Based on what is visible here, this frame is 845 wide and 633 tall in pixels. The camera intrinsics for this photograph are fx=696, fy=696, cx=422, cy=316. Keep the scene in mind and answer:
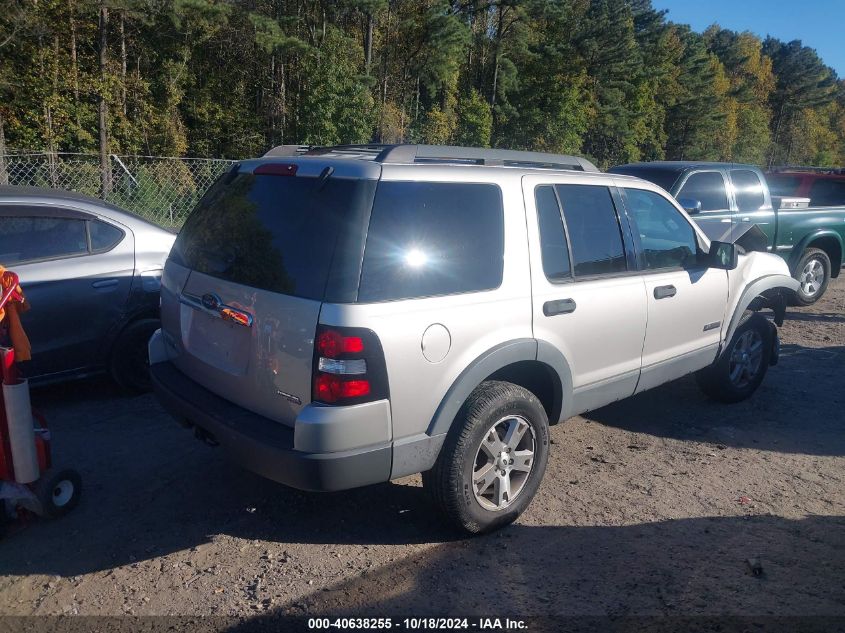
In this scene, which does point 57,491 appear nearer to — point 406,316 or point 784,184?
point 406,316

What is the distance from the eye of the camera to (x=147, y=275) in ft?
17.9

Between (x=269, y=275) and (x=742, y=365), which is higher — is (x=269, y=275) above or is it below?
above

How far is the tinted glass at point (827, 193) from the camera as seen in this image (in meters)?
12.0

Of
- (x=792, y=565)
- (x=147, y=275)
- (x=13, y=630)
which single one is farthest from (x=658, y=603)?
(x=147, y=275)

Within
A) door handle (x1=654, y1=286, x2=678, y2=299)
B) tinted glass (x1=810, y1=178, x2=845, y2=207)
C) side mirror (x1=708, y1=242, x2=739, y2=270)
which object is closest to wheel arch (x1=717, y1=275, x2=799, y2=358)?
side mirror (x1=708, y1=242, x2=739, y2=270)

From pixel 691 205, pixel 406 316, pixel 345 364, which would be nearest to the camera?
pixel 345 364

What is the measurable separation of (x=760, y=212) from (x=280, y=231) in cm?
807

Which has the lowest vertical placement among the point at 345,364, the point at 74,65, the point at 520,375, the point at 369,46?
the point at 520,375

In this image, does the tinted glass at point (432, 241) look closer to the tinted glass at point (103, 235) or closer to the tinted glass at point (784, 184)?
the tinted glass at point (103, 235)

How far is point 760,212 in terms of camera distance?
9352mm

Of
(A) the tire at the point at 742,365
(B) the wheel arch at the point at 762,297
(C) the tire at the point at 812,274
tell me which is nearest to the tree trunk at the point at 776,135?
(C) the tire at the point at 812,274

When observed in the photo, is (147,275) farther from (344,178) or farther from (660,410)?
(660,410)

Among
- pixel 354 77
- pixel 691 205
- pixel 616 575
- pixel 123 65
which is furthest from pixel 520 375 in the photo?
pixel 354 77

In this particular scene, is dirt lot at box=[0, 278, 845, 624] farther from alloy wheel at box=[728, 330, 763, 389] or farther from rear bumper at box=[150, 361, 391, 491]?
alloy wheel at box=[728, 330, 763, 389]
